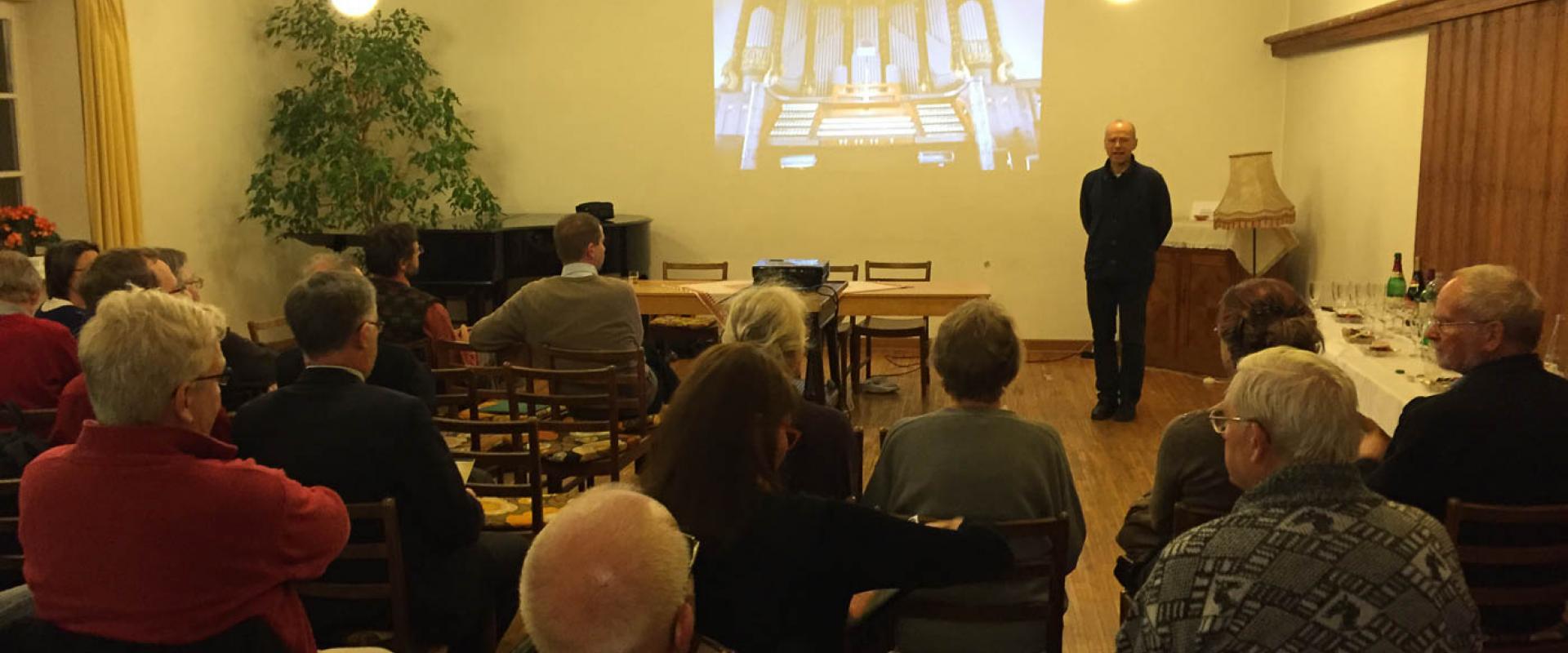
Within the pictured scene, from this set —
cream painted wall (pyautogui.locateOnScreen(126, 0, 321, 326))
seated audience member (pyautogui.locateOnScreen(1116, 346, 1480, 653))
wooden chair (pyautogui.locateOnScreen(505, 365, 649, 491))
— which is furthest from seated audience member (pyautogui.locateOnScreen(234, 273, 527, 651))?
cream painted wall (pyautogui.locateOnScreen(126, 0, 321, 326))

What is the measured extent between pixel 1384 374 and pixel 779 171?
5.41 meters

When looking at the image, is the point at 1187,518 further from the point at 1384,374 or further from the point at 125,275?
the point at 125,275

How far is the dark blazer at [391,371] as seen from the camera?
346cm

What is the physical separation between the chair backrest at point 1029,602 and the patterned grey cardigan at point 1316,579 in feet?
1.35

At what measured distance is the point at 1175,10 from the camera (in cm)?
807

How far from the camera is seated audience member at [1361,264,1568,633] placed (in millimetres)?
2438

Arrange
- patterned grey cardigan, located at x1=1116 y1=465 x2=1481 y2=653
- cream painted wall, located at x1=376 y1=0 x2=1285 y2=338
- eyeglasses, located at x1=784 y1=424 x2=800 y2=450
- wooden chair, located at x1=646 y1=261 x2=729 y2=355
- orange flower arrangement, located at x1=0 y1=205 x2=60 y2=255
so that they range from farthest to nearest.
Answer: cream painted wall, located at x1=376 y1=0 x2=1285 y2=338, wooden chair, located at x1=646 y1=261 x2=729 y2=355, orange flower arrangement, located at x1=0 y1=205 x2=60 y2=255, eyeglasses, located at x1=784 y1=424 x2=800 y2=450, patterned grey cardigan, located at x1=1116 y1=465 x2=1481 y2=653

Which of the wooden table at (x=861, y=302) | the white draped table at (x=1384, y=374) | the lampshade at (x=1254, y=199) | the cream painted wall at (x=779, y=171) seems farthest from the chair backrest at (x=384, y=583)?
the cream painted wall at (x=779, y=171)

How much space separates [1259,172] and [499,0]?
5.25 m

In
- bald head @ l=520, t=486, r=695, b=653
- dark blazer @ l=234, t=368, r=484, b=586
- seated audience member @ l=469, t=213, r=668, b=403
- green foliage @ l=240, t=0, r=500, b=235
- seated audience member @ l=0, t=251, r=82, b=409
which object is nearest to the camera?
bald head @ l=520, t=486, r=695, b=653

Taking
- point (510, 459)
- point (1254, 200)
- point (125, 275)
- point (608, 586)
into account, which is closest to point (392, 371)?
point (510, 459)

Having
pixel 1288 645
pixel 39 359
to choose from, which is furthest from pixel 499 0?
pixel 1288 645

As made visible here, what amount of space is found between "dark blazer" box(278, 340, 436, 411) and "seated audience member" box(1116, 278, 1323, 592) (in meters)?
1.98

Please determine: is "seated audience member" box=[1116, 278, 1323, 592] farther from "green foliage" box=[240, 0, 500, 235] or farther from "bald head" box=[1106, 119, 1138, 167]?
"green foliage" box=[240, 0, 500, 235]
